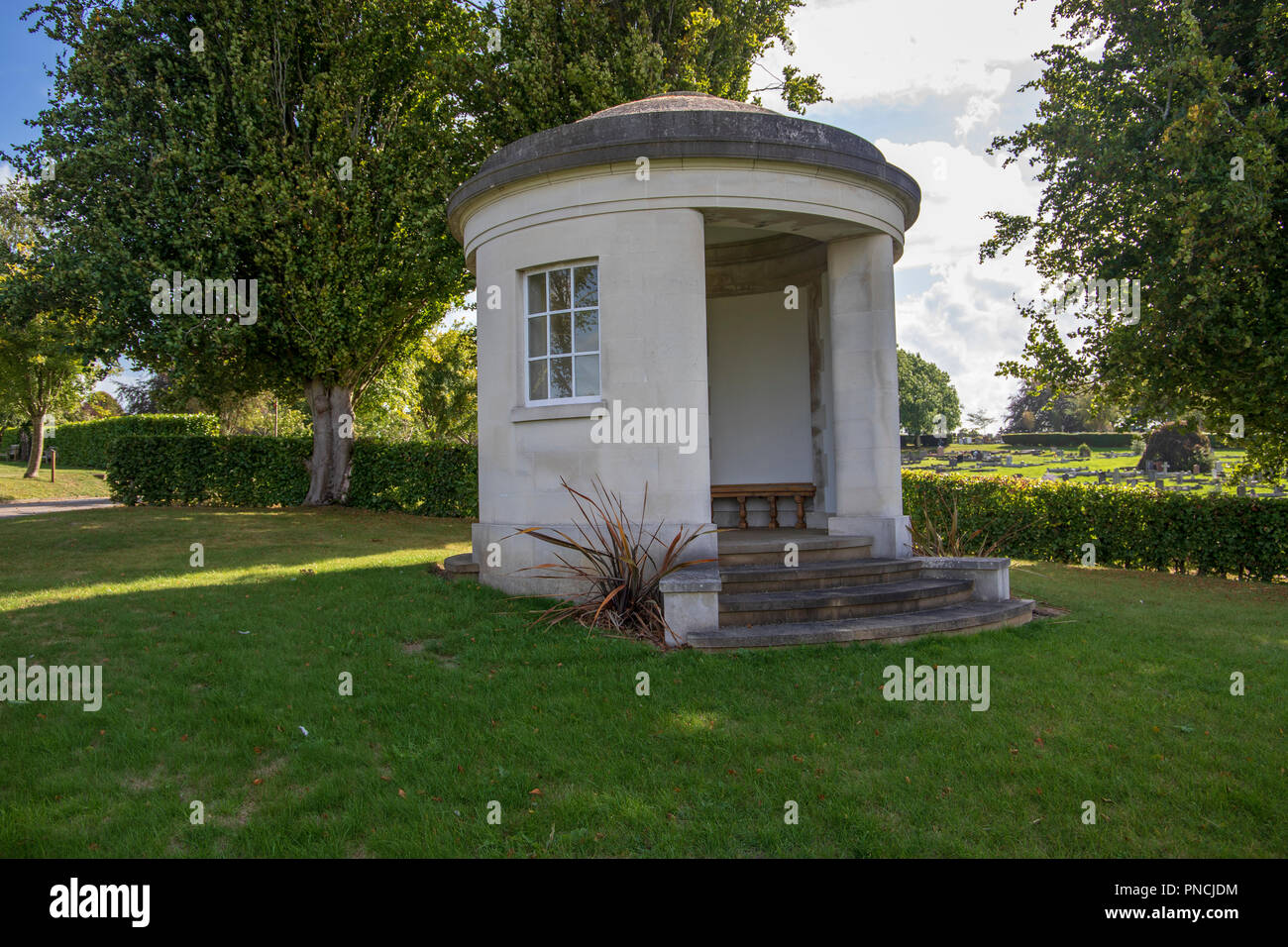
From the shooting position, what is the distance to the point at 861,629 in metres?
6.59

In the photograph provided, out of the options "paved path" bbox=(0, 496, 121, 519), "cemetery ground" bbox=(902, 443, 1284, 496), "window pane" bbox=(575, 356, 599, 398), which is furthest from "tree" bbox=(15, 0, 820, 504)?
"cemetery ground" bbox=(902, 443, 1284, 496)

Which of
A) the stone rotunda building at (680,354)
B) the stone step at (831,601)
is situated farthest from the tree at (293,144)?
the stone step at (831,601)

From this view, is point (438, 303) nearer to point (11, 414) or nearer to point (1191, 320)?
point (1191, 320)

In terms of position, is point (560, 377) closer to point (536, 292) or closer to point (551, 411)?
point (551, 411)

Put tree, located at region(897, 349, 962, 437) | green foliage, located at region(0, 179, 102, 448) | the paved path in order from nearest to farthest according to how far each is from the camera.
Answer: green foliage, located at region(0, 179, 102, 448), the paved path, tree, located at region(897, 349, 962, 437)

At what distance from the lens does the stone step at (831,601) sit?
22.4 ft

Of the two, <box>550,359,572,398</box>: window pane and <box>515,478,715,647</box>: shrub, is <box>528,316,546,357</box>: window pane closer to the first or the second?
<box>550,359,572,398</box>: window pane

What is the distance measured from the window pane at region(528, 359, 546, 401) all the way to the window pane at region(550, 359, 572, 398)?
12 cm

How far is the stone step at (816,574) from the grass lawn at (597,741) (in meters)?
1.18

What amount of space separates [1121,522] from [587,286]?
10628mm

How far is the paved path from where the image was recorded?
17828mm
